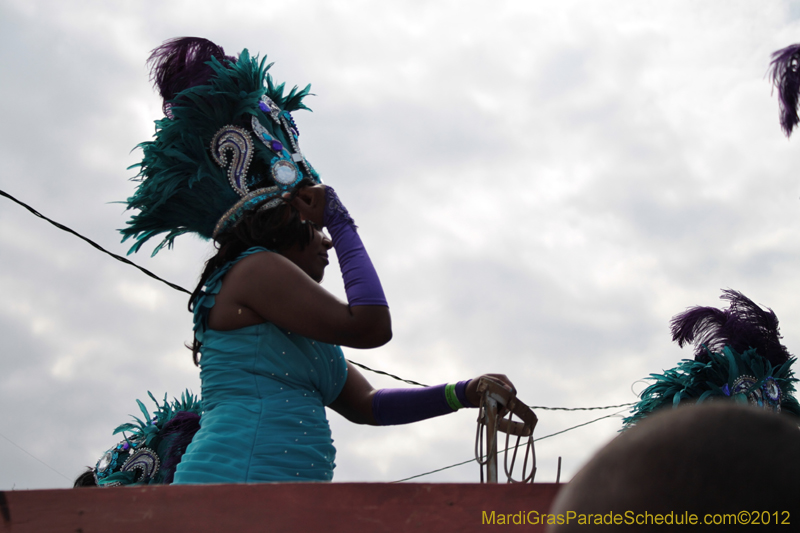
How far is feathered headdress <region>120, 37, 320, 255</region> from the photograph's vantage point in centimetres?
243

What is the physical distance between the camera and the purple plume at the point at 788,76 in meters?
1.97

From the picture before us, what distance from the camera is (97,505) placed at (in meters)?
1.05

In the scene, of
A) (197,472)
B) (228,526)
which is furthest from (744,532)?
(197,472)

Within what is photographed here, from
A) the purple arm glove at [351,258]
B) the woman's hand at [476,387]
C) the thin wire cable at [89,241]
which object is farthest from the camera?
the thin wire cable at [89,241]

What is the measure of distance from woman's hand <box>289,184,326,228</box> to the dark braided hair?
0.04 metres

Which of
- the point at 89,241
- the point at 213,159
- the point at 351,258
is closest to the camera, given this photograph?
the point at 351,258

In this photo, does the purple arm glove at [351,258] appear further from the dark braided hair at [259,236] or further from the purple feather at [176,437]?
the purple feather at [176,437]

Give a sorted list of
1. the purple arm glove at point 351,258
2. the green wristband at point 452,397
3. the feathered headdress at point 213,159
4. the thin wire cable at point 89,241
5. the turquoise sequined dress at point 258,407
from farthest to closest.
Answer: the thin wire cable at point 89,241
the feathered headdress at point 213,159
the green wristband at point 452,397
the purple arm glove at point 351,258
the turquoise sequined dress at point 258,407

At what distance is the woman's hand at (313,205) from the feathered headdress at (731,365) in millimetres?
3286

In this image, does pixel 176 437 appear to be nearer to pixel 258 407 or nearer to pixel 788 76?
pixel 258 407

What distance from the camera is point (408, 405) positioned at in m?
2.29

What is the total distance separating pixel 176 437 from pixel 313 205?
3.06m

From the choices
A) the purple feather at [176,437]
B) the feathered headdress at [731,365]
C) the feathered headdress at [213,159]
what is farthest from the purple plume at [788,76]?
the purple feather at [176,437]

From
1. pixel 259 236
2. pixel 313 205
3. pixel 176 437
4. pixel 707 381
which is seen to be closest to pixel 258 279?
pixel 259 236
